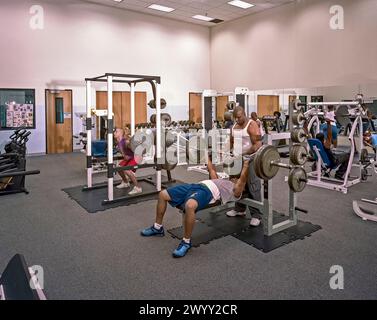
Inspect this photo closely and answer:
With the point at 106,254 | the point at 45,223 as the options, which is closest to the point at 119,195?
the point at 45,223

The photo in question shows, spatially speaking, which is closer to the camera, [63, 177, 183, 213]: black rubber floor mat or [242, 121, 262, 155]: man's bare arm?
[242, 121, 262, 155]: man's bare arm

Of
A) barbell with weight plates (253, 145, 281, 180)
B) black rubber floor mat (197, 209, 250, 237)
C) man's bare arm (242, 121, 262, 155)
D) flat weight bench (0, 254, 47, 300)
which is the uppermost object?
man's bare arm (242, 121, 262, 155)

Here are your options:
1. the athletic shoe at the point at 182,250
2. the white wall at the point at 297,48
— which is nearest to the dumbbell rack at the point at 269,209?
the athletic shoe at the point at 182,250

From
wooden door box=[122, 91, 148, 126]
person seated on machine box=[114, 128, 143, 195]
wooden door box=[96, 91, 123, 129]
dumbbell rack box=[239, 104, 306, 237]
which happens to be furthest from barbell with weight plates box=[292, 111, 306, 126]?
wooden door box=[122, 91, 148, 126]

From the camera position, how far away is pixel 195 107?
33.8 feet

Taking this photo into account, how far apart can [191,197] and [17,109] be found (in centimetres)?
651

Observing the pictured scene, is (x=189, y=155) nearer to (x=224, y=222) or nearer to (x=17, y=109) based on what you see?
(x=224, y=222)

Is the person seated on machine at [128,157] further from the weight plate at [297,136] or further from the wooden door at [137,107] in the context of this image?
the wooden door at [137,107]

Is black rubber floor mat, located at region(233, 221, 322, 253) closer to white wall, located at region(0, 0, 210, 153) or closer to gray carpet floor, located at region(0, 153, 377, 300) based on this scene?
gray carpet floor, located at region(0, 153, 377, 300)

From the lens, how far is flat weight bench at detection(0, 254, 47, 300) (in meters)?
1.08

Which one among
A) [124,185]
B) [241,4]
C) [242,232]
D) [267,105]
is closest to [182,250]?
[242,232]

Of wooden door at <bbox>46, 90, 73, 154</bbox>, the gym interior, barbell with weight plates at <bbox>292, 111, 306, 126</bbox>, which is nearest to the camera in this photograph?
the gym interior

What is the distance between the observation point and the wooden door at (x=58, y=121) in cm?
792

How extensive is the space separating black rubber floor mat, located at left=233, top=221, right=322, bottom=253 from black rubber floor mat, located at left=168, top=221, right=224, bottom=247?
20 centimetres
